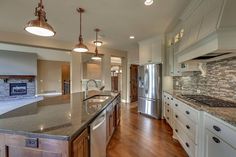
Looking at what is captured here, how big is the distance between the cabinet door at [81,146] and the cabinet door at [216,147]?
1.26 meters

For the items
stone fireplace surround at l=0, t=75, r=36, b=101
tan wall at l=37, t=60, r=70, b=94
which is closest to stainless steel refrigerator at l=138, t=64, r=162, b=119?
stone fireplace surround at l=0, t=75, r=36, b=101

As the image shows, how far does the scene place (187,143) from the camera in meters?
2.27

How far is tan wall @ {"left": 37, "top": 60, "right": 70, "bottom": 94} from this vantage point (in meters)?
9.90

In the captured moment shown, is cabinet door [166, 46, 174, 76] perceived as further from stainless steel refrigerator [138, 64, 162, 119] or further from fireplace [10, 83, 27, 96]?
fireplace [10, 83, 27, 96]

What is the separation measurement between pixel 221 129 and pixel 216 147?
24cm

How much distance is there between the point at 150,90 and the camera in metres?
4.73

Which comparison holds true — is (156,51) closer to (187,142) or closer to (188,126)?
(188,126)

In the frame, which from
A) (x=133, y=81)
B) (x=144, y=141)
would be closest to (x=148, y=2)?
(x=144, y=141)

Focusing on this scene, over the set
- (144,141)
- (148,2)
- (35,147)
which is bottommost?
(144,141)

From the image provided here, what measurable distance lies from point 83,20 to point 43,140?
2.97 m

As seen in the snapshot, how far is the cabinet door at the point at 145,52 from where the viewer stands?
4.98 m

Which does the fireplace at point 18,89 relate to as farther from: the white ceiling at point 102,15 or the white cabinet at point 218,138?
the white cabinet at point 218,138

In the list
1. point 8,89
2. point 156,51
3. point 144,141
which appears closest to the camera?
point 144,141

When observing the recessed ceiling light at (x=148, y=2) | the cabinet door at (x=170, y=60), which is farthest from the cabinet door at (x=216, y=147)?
the cabinet door at (x=170, y=60)
